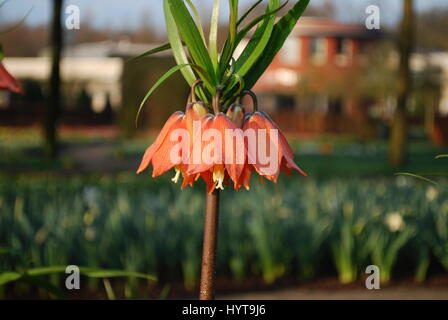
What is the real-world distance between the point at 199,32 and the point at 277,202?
3.67m

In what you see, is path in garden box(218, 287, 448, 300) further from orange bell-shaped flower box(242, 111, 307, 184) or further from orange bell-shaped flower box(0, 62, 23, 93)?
orange bell-shaped flower box(242, 111, 307, 184)

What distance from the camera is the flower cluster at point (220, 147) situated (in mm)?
1360

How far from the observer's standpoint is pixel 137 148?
63.3ft

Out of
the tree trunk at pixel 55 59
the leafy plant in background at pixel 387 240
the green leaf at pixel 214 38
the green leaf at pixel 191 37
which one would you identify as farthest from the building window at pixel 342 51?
the green leaf at pixel 191 37

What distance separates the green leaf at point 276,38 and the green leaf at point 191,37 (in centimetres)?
7

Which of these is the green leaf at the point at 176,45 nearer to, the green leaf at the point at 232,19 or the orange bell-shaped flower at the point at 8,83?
the green leaf at the point at 232,19

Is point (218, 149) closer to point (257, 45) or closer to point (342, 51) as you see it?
point (257, 45)

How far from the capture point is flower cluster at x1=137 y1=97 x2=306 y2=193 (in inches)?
53.6

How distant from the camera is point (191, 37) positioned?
139cm

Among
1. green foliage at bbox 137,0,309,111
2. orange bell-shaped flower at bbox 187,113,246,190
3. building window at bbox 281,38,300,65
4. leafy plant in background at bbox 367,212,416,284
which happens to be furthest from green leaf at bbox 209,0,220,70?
building window at bbox 281,38,300,65

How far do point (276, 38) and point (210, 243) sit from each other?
405 millimetres

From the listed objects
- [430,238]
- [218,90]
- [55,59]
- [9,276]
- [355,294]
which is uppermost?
[55,59]

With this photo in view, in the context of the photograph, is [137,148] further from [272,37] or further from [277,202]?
[272,37]

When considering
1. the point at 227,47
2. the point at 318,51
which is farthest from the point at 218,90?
the point at 318,51
